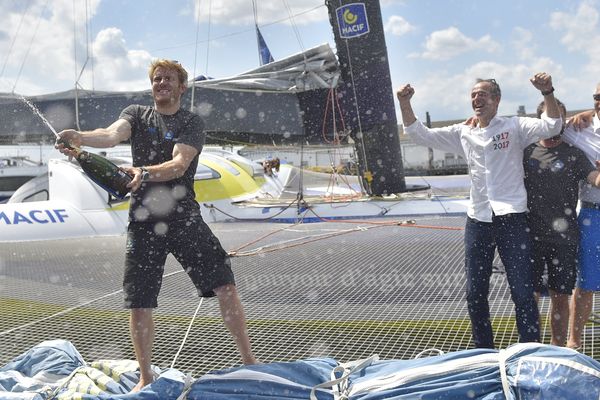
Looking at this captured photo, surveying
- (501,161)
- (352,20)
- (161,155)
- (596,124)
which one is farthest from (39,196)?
(596,124)

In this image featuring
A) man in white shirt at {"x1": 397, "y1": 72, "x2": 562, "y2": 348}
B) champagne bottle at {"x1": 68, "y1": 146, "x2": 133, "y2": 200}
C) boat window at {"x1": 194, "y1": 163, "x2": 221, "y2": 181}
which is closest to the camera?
champagne bottle at {"x1": 68, "y1": 146, "x2": 133, "y2": 200}

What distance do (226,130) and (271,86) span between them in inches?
38.5

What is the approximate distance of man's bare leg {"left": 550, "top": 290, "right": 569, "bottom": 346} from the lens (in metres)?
2.60

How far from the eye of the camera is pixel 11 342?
10.2 ft

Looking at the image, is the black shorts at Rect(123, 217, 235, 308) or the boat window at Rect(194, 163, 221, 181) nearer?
the black shorts at Rect(123, 217, 235, 308)

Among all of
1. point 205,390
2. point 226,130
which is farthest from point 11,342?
point 226,130

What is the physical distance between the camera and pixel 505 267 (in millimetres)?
2547

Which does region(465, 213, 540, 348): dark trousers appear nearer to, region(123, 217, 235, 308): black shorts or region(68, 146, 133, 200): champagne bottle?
region(123, 217, 235, 308): black shorts

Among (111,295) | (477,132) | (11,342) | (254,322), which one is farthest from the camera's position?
(111,295)

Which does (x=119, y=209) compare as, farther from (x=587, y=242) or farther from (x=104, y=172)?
(x=587, y=242)

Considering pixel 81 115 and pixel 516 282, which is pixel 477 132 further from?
pixel 81 115

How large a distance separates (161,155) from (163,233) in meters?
0.34

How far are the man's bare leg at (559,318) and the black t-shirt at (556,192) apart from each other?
0.31m

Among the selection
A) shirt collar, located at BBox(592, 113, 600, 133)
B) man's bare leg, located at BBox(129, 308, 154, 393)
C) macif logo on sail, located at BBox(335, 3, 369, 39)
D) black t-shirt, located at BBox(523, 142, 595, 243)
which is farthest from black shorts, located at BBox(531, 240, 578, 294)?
macif logo on sail, located at BBox(335, 3, 369, 39)
